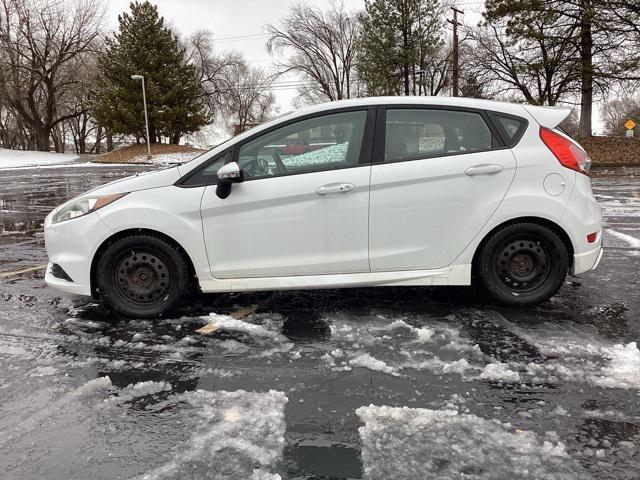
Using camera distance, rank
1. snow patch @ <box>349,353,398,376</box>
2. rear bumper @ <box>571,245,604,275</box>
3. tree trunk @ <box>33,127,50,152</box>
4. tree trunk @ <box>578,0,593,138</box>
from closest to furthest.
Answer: snow patch @ <box>349,353,398,376</box> < rear bumper @ <box>571,245,604,275</box> < tree trunk @ <box>578,0,593,138</box> < tree trunk @ <box>33,127,50,152</box>

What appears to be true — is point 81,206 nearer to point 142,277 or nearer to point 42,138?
point 142,277

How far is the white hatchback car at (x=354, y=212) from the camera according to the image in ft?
12.9

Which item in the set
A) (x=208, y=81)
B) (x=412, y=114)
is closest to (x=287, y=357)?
(x=412, y=114)

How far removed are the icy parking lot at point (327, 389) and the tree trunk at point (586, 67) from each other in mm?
23509

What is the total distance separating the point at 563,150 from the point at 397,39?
133ft

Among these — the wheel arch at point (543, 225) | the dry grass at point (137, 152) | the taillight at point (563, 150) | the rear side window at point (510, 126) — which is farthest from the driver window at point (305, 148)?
the dry grass at point (137, 152)

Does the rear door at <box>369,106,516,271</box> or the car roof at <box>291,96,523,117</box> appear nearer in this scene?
the rear door at <box>369,106,516,271</box>

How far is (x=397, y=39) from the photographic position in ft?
136

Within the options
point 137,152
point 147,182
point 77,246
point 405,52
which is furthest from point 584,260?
point 405,52

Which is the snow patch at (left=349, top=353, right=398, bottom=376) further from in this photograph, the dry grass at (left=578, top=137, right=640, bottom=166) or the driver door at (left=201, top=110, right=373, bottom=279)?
the dry grass at (left=578, top=137, right=640, bottom=166)

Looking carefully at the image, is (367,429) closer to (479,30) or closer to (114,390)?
(114,390)

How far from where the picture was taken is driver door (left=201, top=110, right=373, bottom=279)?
155 inches

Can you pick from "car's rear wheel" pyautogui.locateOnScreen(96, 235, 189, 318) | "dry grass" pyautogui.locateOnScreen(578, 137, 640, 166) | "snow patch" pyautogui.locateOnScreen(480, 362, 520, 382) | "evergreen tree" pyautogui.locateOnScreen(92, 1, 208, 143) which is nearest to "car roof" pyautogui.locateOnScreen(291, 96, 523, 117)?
"car's rear wheel" pyautogui.locateOnScreen(96, 235, 189, 318)

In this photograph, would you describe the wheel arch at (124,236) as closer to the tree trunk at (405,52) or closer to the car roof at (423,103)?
the car roof at (423,103)
